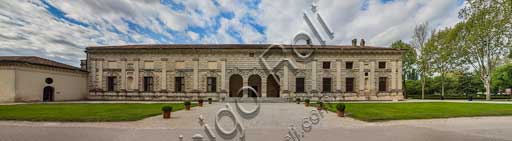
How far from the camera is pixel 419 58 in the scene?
39.1 meters

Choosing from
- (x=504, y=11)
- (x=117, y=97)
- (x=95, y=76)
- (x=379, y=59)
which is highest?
(x=504, y=11)

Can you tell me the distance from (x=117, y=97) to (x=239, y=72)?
15564 millimetres

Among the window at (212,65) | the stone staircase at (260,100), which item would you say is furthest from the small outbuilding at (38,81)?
the stone staircase at (260,100)

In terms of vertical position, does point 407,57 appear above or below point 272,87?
above

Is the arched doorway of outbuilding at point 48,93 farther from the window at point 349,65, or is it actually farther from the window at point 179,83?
the window at point 349,65

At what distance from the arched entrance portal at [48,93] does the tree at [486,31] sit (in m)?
50.1

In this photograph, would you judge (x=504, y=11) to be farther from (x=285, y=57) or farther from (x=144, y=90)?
(x=144, y=90)

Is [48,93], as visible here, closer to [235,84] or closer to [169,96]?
[169,96]

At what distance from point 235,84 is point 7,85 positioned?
23133mm

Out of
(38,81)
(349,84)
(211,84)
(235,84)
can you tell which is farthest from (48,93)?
(349,84)

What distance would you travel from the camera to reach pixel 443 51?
36.5 meters

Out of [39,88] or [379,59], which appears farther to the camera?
[379,59]

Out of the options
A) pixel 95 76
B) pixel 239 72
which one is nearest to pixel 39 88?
pixel 95 76

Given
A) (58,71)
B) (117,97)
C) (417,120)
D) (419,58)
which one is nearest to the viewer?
(417,120)
